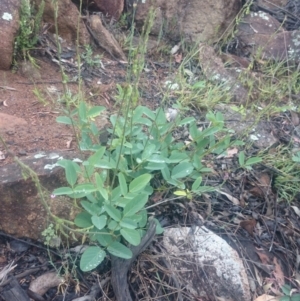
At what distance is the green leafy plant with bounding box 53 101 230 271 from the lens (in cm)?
200

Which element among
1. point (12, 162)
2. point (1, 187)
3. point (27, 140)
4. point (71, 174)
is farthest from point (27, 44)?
point (71, 174)

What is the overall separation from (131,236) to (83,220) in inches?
9.3

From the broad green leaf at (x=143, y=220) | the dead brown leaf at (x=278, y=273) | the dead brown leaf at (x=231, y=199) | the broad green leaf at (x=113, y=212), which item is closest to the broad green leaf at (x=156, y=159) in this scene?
the broad green leaf at (x=143, y=220)

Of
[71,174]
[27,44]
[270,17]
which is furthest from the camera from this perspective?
[270,17]

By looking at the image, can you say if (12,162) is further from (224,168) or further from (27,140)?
(224,168)

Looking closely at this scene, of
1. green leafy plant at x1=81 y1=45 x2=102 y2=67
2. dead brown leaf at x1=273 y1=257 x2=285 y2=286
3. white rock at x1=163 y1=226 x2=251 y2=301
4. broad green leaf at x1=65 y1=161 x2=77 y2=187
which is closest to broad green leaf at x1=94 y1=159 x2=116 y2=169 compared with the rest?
broad green leaf at x1=65 y1=161 x2=77 y2=187

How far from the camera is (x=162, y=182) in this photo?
8.13ft

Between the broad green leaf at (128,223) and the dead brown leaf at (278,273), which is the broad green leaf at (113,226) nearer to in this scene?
the broad green leaf at (128,223)

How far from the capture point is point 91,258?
6.72 feet

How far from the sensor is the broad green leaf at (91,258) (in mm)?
2029

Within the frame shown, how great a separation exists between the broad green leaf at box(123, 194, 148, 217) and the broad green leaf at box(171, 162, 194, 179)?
0.37m

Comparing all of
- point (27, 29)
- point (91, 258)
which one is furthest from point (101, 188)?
point (27, 29)

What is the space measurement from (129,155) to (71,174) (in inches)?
17.2

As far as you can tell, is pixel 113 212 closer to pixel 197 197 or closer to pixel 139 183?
pixel 139 183
